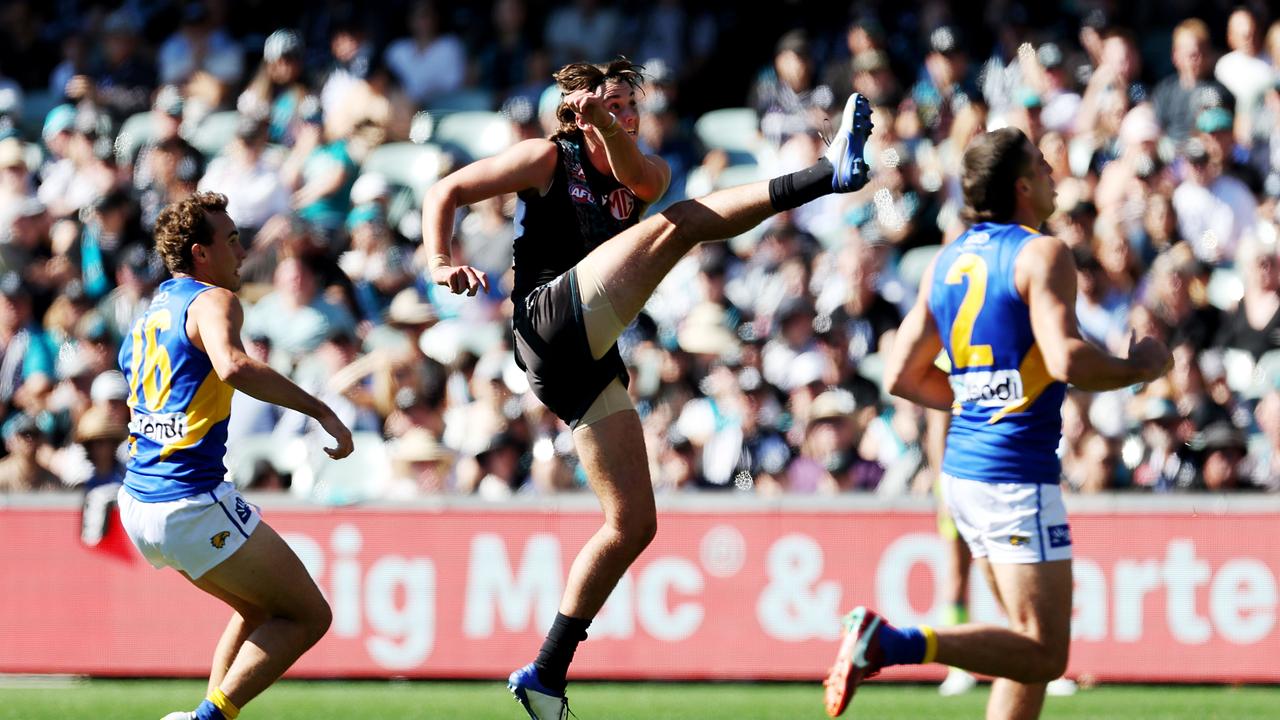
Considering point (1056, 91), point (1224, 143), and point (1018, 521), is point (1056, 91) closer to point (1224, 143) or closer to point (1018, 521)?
point (1224, 143)

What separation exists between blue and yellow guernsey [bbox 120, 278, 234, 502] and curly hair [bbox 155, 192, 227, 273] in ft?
0.53

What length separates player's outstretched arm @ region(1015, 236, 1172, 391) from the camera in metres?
5.80

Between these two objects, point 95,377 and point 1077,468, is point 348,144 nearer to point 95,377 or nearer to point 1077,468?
point 95,377

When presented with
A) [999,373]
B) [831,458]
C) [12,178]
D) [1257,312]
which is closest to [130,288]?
[12,178]

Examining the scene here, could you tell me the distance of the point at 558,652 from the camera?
6816mm

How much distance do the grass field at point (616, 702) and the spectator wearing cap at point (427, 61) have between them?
7.04 metres

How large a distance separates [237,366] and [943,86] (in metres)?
9.18

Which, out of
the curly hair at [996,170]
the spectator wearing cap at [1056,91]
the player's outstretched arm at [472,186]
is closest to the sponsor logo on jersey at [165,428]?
the player's outstretched arm at [472,186]

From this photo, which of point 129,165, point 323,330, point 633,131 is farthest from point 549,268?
point 129,165

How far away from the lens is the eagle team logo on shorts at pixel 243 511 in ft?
22.6

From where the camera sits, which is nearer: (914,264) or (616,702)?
(616,702)

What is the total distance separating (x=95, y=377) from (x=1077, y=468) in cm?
719

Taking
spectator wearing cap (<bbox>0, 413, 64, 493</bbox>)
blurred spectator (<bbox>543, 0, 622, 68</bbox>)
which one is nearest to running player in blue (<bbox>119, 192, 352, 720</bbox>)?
spectator wearing cap (<bbox>0, 413, 64, 493</bbox>)

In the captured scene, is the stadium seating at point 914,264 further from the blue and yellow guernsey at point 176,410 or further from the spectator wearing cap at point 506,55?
the blue and yellow guernsey at point 176,410
